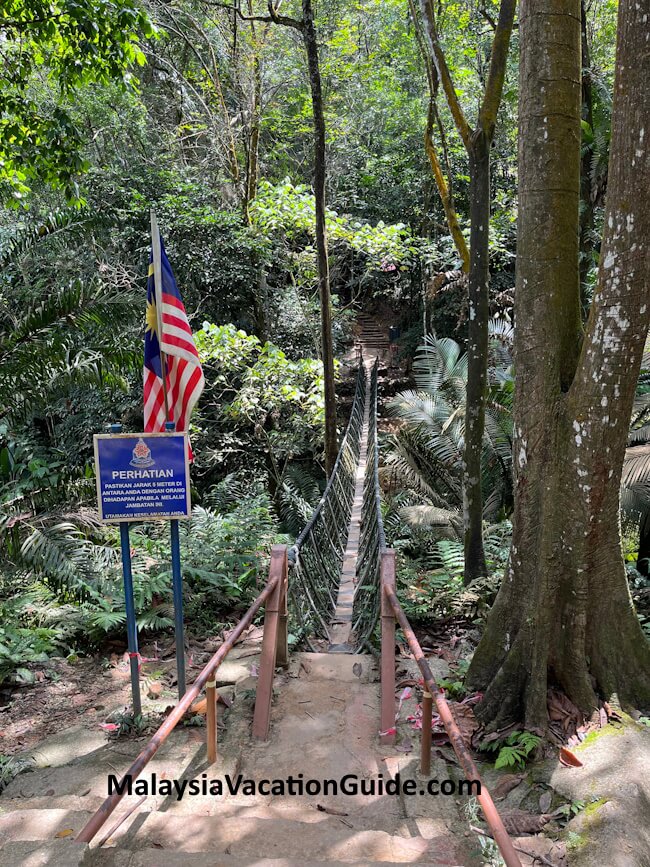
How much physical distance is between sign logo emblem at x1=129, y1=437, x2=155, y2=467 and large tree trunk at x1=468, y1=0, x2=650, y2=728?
1.75 meters

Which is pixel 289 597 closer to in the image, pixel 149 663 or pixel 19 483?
pixel 149 663

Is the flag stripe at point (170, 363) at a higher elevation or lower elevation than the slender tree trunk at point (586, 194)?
lower

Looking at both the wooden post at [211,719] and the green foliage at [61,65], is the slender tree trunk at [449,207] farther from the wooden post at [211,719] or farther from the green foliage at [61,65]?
the wooden post at [211,719]

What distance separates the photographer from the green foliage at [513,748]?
2730 millimetres

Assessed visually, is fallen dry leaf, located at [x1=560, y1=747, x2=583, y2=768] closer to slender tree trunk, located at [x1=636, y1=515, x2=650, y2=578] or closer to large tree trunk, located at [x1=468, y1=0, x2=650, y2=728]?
large tree trunk, located at [x1=468, y1=0, x2=650, y2=728]

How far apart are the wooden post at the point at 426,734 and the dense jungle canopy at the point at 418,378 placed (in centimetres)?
50

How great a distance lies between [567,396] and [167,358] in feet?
6.50

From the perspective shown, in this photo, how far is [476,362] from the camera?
16.5 feet

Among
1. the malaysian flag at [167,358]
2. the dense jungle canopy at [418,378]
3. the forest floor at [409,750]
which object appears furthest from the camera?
the malaysian flag at [167,358]

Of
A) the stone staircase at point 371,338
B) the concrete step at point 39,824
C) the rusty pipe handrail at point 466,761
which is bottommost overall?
the concrete step at point 39,824

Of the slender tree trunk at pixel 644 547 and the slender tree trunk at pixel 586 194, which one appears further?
the slender tree trunk at pixel 586 194

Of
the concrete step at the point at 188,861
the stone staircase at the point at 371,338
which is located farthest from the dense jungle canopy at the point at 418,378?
the stone staircase at the point at 371,338

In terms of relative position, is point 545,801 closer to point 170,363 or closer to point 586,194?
point 170,363

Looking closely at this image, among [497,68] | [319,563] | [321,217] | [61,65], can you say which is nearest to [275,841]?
[319,563]
